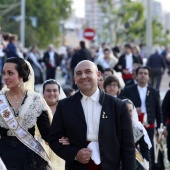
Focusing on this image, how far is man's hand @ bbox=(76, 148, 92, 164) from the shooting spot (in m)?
5.79

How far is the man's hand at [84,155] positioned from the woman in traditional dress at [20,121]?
1063mm

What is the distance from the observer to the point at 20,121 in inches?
268

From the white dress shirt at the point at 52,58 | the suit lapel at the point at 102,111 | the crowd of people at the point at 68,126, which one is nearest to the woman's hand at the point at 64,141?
the crowd of people at the point at 68,126

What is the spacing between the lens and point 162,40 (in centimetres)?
8706

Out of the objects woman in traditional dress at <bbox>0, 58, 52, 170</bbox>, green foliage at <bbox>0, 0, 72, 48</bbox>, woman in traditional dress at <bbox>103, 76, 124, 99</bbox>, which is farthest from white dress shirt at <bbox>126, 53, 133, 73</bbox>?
green foliage at <bbox>0, 0, 72, 48</bbox>

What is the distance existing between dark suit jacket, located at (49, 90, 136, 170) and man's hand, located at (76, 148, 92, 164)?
35mm

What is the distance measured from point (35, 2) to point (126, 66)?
165 ft

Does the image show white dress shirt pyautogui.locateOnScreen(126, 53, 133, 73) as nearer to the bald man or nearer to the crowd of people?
the crowd of people

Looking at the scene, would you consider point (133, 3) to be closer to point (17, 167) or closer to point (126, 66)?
point (126, 66)

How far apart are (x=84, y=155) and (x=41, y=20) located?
63.6 m

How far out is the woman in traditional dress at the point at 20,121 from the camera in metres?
6.73

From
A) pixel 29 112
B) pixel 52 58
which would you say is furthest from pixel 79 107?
pixel 52 58

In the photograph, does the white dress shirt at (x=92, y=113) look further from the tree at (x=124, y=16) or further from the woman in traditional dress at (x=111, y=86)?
the tree at (x=124, y=16)

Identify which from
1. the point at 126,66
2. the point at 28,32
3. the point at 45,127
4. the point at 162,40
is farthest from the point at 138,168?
the point at 162,40
